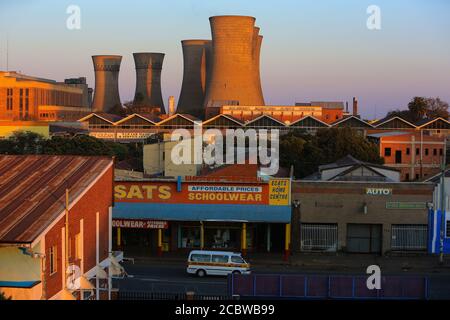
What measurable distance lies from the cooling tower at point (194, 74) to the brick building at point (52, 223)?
6604 centimetres

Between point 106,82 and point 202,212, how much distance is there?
6712 cm

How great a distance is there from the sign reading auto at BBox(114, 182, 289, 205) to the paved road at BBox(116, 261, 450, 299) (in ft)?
7.55

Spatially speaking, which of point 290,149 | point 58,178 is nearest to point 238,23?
point 290,149

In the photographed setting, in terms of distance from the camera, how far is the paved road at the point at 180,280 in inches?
690

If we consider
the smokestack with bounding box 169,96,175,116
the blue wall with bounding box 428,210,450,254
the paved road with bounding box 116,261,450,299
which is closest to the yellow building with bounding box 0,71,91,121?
the smokestack with bounding box 169,96,175,116

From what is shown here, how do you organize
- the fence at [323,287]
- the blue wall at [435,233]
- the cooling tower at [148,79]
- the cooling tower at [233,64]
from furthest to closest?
the cooling tower at [148,79]
the cooling tower at [233,64]
the blue wall at [435,233]
the fence at [323,287]

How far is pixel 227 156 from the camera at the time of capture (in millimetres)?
33375

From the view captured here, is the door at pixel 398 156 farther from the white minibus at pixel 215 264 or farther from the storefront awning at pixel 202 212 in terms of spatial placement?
the white minibus at pixel 215 264

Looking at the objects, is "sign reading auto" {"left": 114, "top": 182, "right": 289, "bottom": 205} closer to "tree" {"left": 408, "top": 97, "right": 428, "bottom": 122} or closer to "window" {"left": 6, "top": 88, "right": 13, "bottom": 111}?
"tree" {"left": 408, "top": 97, "right": 428, "bottom": 122}

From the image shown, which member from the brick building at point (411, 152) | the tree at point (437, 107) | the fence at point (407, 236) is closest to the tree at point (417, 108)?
the tree at point (437, 107)

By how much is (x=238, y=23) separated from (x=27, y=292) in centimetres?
5384

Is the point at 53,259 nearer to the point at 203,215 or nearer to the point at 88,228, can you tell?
the point at 88,228

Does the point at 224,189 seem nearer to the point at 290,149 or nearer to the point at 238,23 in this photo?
the point at 290,149

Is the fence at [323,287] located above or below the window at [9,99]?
below
